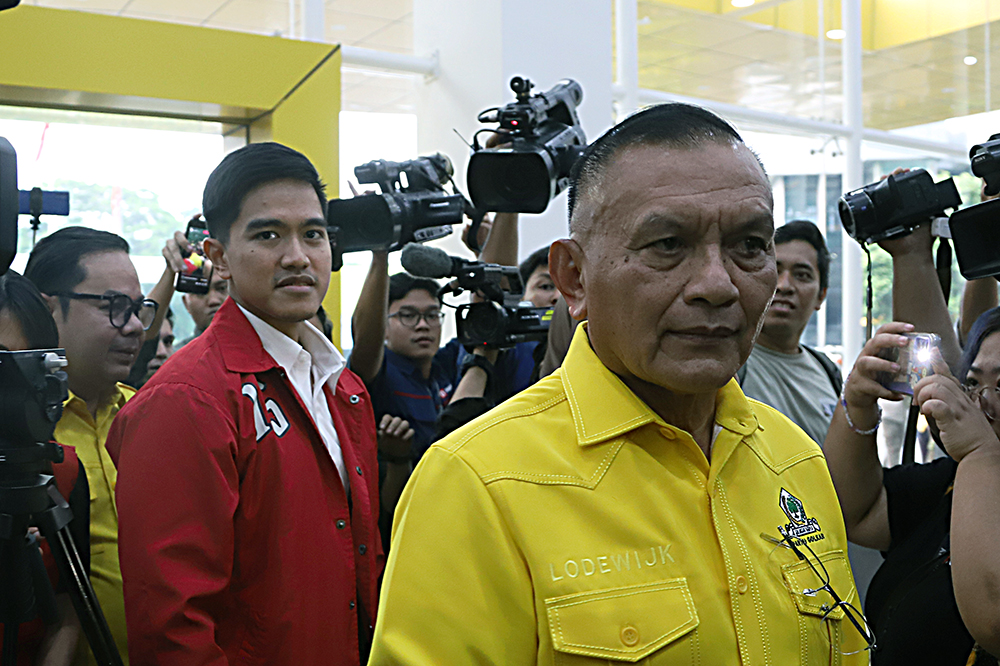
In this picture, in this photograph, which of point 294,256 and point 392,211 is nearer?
point 294,256

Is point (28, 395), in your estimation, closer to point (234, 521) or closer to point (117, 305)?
point (234, 521)

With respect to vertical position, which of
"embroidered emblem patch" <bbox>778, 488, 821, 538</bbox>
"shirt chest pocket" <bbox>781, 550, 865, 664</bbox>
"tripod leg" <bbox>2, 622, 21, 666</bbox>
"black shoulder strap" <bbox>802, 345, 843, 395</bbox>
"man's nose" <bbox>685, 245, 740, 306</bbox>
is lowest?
"tripod leg" <bbox>2, 622, 21, 666</bbox>

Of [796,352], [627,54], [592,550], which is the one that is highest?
[627,54]

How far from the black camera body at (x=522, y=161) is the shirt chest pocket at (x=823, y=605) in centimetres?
124

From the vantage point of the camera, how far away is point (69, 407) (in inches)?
72.9

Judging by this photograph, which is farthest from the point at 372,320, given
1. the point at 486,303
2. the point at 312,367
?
the point at 312,367

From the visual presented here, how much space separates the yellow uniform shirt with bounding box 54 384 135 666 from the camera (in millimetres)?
1691

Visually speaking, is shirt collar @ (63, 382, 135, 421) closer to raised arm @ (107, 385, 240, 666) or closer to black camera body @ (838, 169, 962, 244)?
raised arm @ (107, 385, 240, 666)

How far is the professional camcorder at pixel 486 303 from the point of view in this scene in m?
2.16

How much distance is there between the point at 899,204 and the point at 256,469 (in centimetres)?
140

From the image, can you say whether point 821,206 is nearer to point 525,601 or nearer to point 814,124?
point 814,124

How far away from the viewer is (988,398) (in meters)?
1.53

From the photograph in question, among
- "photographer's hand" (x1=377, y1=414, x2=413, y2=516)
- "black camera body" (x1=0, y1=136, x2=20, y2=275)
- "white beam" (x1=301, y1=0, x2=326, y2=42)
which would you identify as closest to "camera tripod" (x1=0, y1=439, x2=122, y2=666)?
"black camera body" (x1=0, y1=136, x2=20, y2=275)

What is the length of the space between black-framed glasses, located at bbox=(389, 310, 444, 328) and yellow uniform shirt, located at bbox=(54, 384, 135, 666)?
1.04 metres
